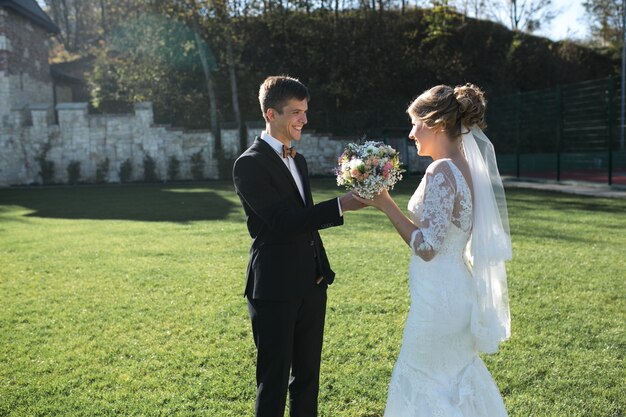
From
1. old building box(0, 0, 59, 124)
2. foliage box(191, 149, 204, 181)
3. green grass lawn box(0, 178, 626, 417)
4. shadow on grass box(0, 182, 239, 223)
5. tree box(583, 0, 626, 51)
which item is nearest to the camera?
green grass lawn box(0, 178, 626, 417)

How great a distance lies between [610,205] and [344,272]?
919cm

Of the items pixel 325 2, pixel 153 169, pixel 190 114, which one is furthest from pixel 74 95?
pixel 325 2

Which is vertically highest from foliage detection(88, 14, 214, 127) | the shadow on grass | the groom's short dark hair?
foliage detection(88, 14, 214, 127)

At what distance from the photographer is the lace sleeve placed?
315 centimetres

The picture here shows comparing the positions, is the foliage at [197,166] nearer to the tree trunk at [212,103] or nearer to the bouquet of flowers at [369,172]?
the tree trunk at [212,103]

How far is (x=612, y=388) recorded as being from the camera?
4199mm

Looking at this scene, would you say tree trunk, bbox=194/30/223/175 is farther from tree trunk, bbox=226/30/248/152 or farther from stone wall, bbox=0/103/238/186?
tree trunk, bbox=226/30/248/152

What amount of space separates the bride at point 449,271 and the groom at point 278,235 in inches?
16.2

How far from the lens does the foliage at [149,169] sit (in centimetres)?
2425

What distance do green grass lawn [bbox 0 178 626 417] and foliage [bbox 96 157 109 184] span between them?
12.8 metres

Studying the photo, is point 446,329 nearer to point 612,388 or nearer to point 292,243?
point 292,243

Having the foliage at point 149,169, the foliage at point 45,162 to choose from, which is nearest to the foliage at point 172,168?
the foliage at point 149,169

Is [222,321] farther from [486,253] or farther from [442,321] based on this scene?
[486,253]

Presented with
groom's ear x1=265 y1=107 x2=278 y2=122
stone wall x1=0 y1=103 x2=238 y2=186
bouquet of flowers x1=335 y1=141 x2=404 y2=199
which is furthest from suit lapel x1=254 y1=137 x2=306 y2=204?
stone wall x1=0 y1=103 x2=238 y2=186
